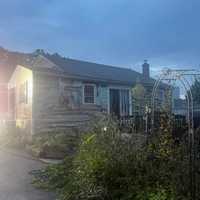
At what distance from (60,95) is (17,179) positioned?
880 cm

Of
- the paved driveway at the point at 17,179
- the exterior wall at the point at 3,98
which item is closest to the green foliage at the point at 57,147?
the paved driveway at the point at 17,179

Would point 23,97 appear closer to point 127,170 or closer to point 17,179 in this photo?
point 17,179

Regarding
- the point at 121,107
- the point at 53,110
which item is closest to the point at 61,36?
the point at 121,107

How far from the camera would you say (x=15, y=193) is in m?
6.68

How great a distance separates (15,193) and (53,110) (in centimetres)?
931

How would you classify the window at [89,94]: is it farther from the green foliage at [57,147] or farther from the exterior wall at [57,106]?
the green foliage at [57,147]

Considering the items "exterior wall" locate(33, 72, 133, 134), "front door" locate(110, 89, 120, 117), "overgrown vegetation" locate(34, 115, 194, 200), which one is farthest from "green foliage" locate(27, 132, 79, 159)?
"front door" locate(110, 89, 120, 117)

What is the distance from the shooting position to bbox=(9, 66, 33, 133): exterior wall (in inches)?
631

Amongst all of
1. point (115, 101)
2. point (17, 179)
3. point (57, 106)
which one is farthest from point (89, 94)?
point (17, 179)

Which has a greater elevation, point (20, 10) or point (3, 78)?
point (20, 10)

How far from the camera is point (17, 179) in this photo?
26.2ft

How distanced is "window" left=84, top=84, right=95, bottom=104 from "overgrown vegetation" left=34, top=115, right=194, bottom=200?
10769 millimetres

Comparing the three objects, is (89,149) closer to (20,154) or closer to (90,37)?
(20,154)

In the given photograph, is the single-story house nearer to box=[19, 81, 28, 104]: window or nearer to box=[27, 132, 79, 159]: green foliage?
box=[19, 81, 28, 104]: window
